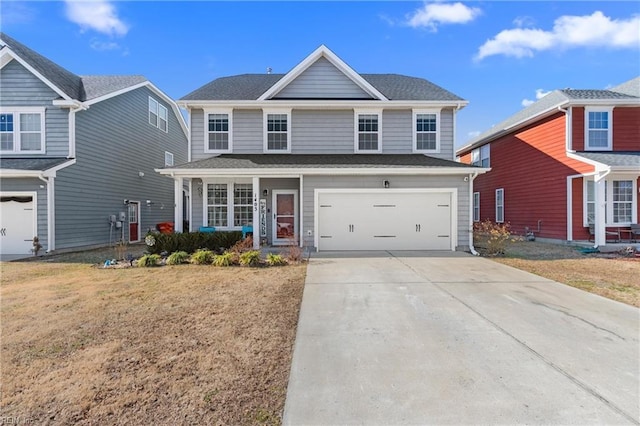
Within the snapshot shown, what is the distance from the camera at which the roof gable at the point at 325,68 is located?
13047mm

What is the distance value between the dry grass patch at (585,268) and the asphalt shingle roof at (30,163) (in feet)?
50.7

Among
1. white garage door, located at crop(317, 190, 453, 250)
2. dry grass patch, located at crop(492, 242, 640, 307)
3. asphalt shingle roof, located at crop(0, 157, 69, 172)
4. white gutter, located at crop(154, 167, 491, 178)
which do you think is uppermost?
asphalt shingle roof, located at crop(0, 157, 69, 172)

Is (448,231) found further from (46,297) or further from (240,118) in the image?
(46,297)

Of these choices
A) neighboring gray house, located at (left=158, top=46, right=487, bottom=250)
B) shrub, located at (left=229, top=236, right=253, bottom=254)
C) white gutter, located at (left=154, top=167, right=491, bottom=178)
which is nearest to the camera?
shrub, located at (left=229, top=236, right=253, bottom=254)

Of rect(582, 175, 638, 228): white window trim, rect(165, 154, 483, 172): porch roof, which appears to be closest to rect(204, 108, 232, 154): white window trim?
rect(165, 154, 483, 172): porch roof

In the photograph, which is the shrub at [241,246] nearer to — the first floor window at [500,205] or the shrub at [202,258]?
the shrub at [202,258]

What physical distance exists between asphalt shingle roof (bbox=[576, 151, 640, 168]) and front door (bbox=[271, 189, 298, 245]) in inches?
450

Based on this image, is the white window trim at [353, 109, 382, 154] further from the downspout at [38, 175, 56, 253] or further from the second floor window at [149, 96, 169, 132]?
the second floor window at [149, 96, 169, 132]

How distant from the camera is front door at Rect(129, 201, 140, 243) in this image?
1598 cm

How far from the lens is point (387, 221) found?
11.8 m

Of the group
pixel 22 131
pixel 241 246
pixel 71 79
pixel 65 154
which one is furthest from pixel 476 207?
pixel 22 131

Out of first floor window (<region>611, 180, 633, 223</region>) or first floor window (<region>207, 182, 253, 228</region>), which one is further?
first floor window (<region>611, 180, 633, 223</region>)

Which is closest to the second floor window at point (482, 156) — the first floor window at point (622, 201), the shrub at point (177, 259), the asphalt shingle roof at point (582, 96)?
the asphalt shingle roof at point (582, 96)

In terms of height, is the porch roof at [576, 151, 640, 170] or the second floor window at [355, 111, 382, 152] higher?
the second floor window at [355, 111, 382, 152]
